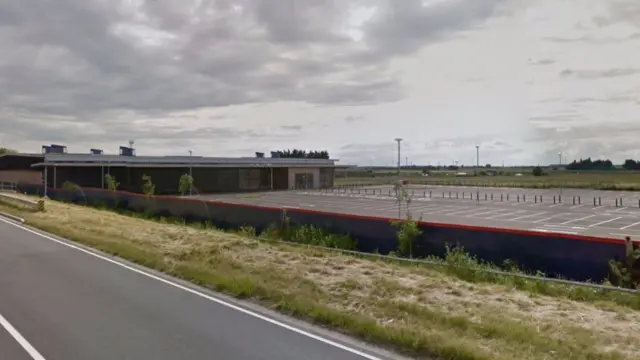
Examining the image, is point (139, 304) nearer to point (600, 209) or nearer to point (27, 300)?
point (27, 300)

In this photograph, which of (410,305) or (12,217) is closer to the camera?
(410,305)

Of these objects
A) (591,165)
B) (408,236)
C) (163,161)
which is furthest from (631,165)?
(408,236)

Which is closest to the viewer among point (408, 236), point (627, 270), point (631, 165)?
point (627, 270)

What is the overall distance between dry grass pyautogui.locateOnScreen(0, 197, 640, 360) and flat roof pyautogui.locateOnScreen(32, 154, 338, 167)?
39.7 meters

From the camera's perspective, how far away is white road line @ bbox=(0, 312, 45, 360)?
241 inches

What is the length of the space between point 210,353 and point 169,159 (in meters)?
54.9

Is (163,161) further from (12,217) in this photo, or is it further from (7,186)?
(12,217)

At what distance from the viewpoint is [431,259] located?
43.3 feet

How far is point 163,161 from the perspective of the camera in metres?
57.3

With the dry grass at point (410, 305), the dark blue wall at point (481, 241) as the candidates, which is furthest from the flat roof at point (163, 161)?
the dry grass at point (410, 305)

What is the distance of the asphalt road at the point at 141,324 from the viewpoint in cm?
626

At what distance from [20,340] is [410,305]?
5.99 meters

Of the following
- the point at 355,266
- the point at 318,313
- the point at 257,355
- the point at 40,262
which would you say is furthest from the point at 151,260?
the point at 257,355

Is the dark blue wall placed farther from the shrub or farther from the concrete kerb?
the concrete kerb
